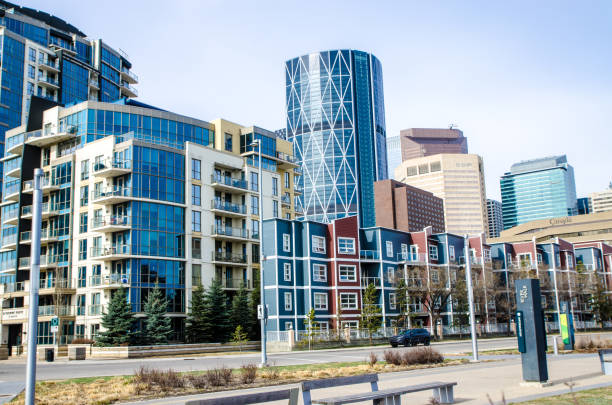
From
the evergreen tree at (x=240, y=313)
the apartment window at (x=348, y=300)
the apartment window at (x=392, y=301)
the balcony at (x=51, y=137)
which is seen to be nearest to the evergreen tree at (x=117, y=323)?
the evergreen tree at (x=240, y=313)

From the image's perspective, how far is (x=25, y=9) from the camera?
106m

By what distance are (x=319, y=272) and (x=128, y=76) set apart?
72095 millimetres

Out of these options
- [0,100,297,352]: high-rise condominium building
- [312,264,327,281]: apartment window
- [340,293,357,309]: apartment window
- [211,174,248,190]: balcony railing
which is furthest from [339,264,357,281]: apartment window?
[211,174,248,190]: balcony railing

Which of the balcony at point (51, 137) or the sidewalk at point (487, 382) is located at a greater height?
the balcony at point (51, 137)

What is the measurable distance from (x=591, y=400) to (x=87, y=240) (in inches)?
2202

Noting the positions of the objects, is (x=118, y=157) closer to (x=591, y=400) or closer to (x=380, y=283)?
(x=380, y=283)

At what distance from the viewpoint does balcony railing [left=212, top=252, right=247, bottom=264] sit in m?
65.7

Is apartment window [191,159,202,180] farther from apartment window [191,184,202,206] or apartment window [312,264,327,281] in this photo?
apartment window [312,264,327,281]

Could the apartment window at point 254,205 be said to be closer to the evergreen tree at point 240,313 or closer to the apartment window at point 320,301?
the evergreen tree at point 240,313

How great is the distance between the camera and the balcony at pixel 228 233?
216 ft

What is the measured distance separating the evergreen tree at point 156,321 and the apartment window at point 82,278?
953 centimetres

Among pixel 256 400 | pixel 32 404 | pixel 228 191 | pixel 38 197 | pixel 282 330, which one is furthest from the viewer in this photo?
pixel 228 191

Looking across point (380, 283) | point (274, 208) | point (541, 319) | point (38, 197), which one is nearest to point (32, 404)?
point (38, 197)

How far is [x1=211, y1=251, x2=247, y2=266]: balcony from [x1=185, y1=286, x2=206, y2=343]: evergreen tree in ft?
22.2
